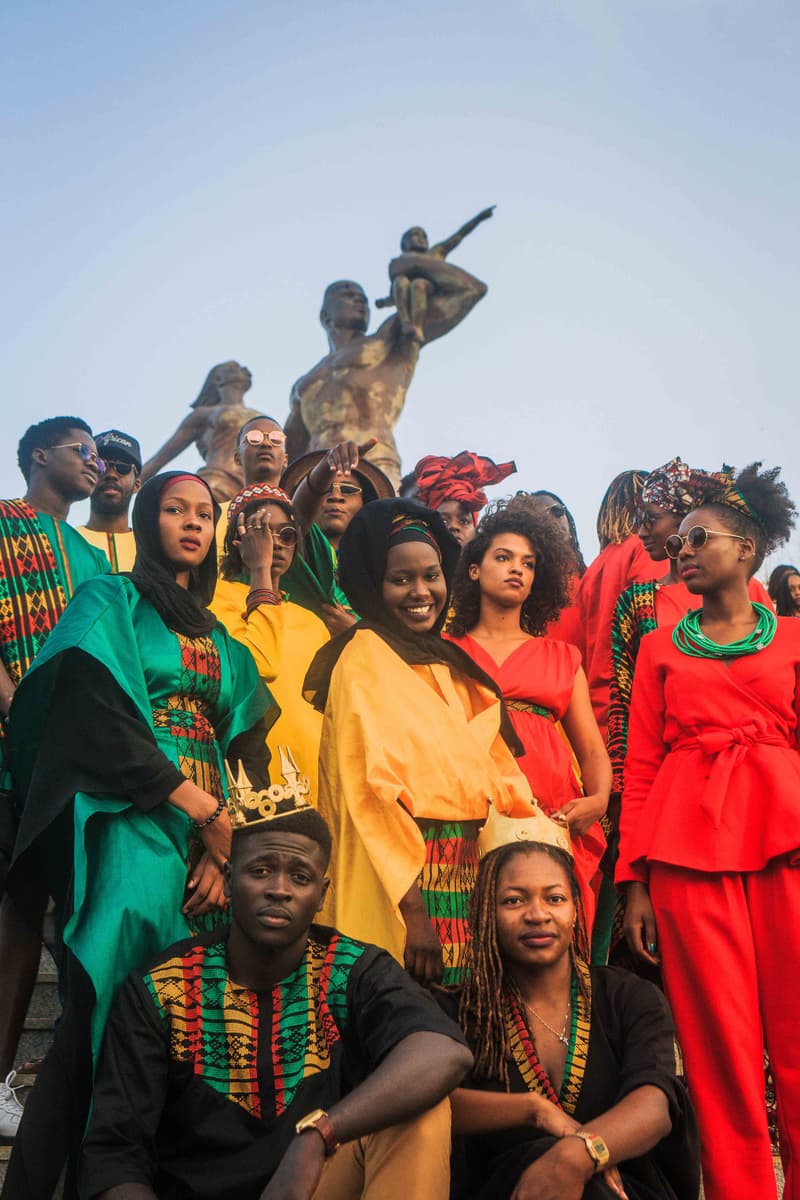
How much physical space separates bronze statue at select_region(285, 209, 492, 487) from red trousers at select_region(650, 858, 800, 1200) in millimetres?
7091

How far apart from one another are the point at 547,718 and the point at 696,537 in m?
0.87

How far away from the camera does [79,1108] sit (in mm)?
3436

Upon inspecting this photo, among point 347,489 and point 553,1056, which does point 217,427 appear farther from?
point 553,1056

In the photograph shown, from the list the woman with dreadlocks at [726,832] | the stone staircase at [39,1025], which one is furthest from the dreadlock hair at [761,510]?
the stone staircase at [39,1025]

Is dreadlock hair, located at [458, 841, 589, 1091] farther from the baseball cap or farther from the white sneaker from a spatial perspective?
the baseball cap

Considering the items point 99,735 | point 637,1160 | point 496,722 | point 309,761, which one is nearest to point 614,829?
point 496,722

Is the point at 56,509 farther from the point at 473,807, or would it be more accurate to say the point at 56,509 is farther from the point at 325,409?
the point at 325,409

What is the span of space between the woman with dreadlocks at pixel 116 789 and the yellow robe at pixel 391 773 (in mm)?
288

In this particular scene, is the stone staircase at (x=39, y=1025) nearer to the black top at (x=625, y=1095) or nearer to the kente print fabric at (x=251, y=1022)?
the kente print fabric at (x=251, y=1022)

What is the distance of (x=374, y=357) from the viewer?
1163 cm

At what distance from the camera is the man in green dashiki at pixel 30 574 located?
13.3 feet

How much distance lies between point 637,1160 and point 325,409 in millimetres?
8630

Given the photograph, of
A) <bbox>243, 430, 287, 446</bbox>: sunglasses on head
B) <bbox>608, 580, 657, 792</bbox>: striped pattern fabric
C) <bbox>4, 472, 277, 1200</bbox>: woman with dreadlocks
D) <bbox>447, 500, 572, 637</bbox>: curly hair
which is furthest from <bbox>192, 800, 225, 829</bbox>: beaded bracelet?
<bbox>243, 430, 287, 446</bbox>: sunglasses on head

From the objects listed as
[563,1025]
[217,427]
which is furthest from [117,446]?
[217,427]
